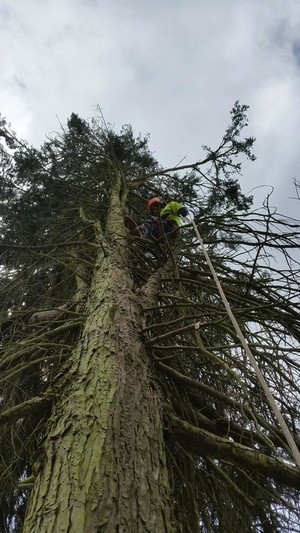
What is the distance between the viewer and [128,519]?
1368 mm

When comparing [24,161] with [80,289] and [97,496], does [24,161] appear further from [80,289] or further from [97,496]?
[97,496]

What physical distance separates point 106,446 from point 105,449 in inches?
0.6

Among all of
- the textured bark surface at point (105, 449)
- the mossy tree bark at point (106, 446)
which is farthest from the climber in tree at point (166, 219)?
the textured bark surface at point (105, 449)

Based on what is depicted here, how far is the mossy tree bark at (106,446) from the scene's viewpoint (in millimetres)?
1382

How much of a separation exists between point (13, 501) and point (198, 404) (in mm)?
1935

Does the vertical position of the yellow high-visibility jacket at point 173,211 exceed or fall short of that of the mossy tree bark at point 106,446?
it exceeds it

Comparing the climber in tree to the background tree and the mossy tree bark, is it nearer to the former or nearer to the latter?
the background tree

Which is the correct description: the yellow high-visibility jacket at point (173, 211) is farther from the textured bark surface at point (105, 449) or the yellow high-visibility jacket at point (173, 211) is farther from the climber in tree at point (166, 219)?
the textured bark surface at point (105, 449)

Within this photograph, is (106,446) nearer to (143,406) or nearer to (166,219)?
(143,406)

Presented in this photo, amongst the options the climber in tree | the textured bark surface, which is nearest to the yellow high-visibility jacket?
the climber in tree

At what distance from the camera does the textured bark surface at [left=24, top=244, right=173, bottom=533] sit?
1378 mm

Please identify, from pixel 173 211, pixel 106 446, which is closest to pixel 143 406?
pixel 106 446

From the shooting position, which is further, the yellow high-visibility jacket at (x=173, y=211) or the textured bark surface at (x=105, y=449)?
the yellow high-visibility jacket at (x=173, y=211)

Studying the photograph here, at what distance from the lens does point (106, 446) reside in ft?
5.33
